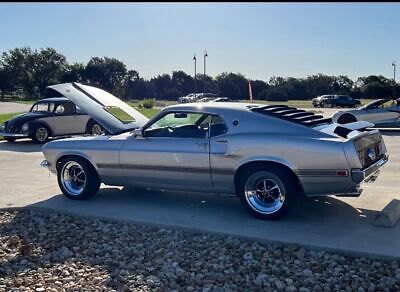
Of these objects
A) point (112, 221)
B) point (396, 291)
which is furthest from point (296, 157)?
point (112, 221)

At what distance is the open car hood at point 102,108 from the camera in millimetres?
6449

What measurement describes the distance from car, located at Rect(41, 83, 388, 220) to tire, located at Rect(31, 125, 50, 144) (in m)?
8.35

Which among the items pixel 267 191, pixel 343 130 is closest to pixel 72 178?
pixel 267 191

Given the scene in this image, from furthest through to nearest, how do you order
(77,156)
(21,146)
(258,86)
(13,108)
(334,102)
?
1. (258,86)
2. (334,102)
3. (13,108)
4. (21,146)
5. (77,156)

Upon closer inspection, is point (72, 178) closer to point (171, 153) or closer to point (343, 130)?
point (171, 153)

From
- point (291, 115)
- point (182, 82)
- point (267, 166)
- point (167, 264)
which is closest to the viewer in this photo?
point (167, 264)

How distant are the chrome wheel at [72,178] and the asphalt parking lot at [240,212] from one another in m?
0.21

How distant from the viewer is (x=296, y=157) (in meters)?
4.89

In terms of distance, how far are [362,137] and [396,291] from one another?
2.11m

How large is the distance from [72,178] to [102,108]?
119 centimetres

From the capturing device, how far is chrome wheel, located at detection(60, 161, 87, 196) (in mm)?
6469

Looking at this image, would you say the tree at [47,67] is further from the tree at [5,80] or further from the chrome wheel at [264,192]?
the chrome wheel at [264,192]

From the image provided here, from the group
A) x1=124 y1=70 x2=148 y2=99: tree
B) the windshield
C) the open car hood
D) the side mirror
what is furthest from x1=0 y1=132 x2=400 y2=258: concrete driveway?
x1=124 y1=70 x2=148 y2=99: tree

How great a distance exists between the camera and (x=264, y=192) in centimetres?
521
